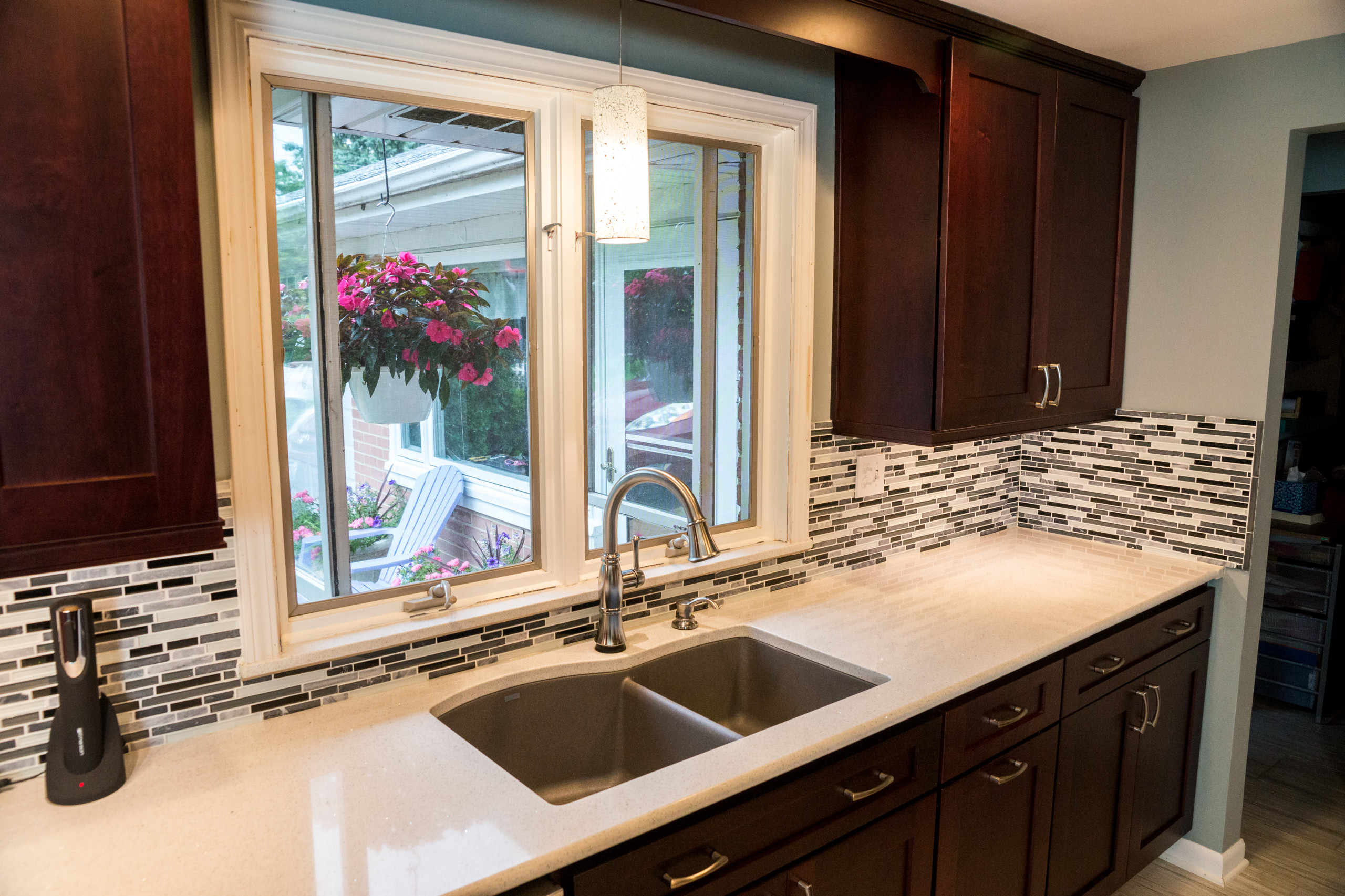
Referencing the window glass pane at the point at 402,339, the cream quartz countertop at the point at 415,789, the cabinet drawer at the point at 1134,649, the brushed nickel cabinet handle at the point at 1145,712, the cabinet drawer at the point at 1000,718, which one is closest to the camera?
the cream quartz countertop at the point at 415,789

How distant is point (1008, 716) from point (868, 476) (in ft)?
2.74

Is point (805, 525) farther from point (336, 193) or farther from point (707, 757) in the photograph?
point (336, 193)

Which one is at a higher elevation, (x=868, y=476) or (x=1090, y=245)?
(x=1090, y=245)

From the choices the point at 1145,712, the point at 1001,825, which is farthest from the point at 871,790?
the point at 1145,712

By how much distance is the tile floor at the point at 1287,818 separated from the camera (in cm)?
261

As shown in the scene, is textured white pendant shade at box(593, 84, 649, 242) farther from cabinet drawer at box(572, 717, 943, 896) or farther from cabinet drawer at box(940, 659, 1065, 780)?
cabinet drawer at box(940, 659, 1065, 780)

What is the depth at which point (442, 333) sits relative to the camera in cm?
185

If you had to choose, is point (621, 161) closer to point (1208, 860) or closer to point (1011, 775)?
point (1011, 775)

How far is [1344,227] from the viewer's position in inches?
157

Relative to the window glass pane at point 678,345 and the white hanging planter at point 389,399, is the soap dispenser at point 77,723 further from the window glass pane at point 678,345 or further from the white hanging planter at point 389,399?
the window glass pane at point 678,345

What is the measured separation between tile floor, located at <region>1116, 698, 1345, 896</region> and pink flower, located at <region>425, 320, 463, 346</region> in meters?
2.49

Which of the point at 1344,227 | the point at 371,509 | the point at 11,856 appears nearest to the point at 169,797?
the point at 11,856

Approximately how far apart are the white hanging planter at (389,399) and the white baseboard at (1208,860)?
2.62 metres

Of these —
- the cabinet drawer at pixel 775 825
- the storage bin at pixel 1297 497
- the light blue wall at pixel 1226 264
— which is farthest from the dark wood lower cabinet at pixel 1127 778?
the storage bin at pixel 1297 497
